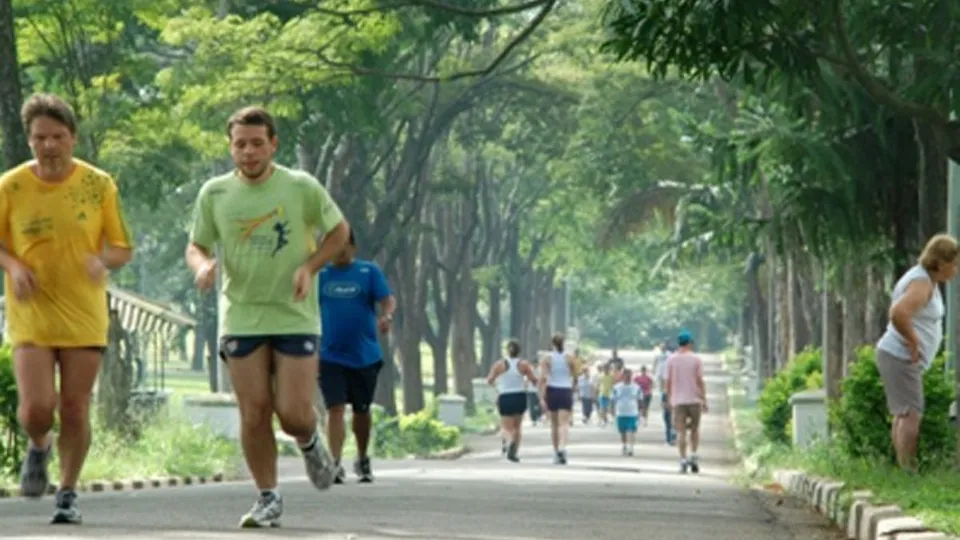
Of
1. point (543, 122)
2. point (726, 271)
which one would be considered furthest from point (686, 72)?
point (726, 271)

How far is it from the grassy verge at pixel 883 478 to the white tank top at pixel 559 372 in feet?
11.9

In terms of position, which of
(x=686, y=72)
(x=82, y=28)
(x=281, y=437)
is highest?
(x=82, y=28)

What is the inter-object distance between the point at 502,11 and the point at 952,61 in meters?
3.15

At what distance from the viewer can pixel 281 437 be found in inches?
1439

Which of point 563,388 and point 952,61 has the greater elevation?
point 952,61

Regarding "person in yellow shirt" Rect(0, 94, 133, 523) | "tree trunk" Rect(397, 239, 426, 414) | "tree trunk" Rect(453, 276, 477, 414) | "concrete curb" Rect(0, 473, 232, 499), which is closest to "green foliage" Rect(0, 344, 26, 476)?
"concrete curb" Rect(0, 473, 232, 499)

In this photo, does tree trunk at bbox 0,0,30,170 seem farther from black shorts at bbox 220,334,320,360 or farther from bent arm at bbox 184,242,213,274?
black shorts at bbox 220,334,320,360

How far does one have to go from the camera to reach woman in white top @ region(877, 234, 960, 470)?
53.5 ft

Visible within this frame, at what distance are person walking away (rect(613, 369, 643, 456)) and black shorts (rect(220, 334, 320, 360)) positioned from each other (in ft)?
93.8

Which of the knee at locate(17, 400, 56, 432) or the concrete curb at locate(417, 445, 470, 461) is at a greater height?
the knee at locate(17, 400, 56, 432)

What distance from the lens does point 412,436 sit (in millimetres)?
43625

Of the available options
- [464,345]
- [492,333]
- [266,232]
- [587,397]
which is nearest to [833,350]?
[266,232]

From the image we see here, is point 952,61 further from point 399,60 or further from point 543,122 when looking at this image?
point 543,122

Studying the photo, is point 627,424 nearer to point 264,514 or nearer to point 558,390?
point 558,390
